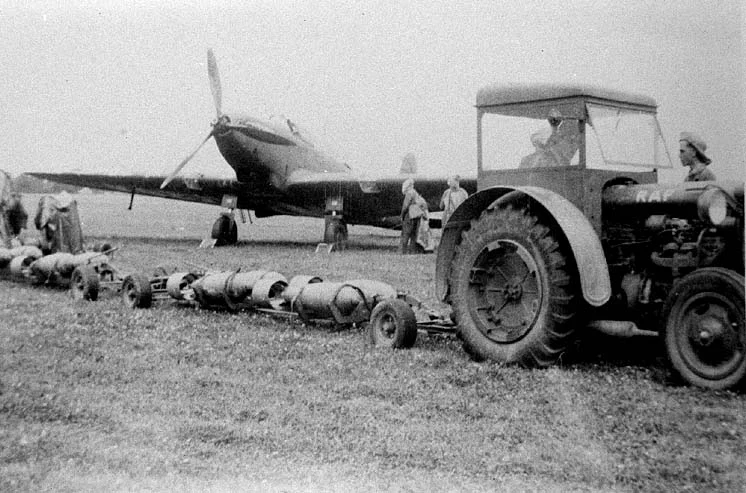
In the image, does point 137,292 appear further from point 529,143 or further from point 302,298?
point 529,143

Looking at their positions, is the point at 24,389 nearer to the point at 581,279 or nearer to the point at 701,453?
the point at 581,279

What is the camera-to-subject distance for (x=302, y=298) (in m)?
6.51

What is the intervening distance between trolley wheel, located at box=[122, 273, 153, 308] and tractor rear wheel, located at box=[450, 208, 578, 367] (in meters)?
3.81

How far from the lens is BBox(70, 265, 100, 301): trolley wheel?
8352mm

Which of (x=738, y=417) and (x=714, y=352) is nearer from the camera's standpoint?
(x=738, y=417)

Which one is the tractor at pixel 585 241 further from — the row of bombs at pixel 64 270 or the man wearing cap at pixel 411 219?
the man wearing cap at pixel 411 219

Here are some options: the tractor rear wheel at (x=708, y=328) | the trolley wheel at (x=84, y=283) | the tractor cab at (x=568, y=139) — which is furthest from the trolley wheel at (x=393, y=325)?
the trolley wheel at (x=84, y=283)

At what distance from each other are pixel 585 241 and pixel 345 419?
1925 millimetres

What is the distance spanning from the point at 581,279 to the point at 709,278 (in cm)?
73

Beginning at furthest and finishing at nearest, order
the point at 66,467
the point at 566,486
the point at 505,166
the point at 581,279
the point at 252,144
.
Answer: the point at 252,144, the point at 505,166, the point at 581,279, the point at 66,467, the point at 566,486

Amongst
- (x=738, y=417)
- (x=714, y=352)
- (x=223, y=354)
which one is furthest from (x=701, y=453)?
(x=223, y=354)

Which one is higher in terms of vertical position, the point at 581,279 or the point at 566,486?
the point at 581,279

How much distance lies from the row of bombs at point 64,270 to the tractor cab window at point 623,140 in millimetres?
5803

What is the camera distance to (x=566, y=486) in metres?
3.26
